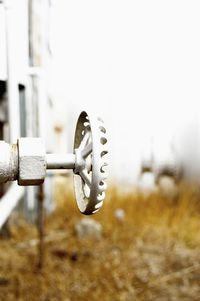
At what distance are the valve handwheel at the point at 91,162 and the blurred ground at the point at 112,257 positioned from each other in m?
1.05

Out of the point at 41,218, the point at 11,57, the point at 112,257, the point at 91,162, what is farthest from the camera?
the point at 112,257

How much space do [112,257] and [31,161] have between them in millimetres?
1473

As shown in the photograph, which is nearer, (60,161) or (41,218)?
(60,161)

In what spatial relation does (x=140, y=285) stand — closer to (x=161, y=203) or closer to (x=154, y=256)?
(x=154, y=256)

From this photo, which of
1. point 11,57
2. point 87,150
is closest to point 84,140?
point 87,150

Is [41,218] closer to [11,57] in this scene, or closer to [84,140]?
[11,57]

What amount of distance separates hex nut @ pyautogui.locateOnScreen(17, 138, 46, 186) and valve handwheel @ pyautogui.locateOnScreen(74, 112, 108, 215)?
0.07 m

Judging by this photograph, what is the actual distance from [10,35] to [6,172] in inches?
17.0

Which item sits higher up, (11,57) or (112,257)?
(11,57)

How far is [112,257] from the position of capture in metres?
1.98

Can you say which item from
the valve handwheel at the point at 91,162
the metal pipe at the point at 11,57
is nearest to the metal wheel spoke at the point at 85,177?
the valve handwheel at the point at 91,162

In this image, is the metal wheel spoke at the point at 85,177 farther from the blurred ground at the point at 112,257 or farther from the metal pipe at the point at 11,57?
the blurred ground at the point at 112,257

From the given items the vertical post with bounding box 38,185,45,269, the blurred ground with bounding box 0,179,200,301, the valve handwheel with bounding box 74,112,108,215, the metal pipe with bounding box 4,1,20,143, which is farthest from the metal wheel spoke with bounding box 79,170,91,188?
the blurred ground with bounding box 0,179,200,301

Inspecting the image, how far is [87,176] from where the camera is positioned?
2.13 ft
